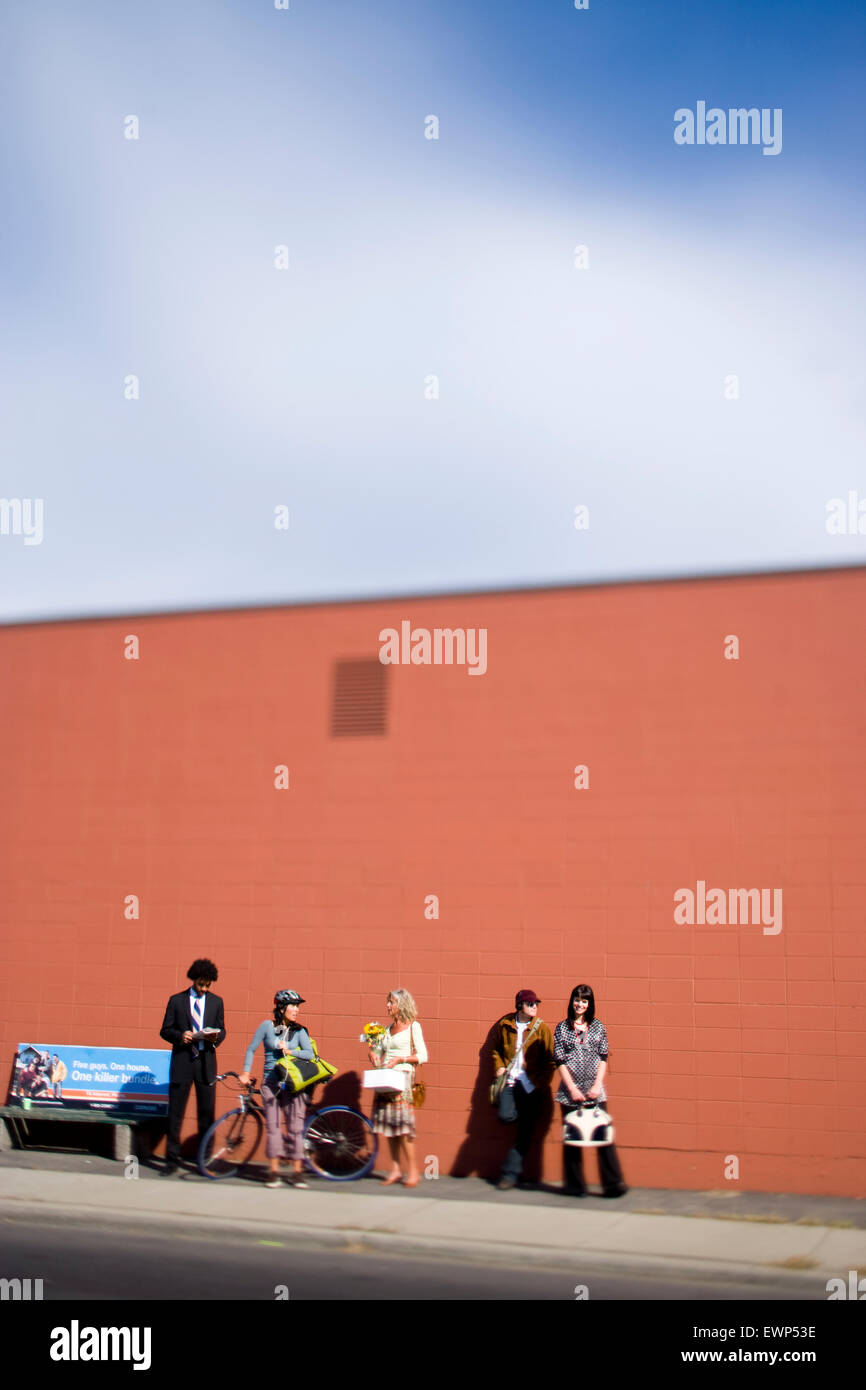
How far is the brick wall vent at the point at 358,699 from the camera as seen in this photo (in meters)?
13.1

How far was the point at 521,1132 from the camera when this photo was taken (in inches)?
454

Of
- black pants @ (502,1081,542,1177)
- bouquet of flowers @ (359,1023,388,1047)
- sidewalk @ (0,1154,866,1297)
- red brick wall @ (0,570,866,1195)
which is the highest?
red brick wall @ (0,570,866,1195)

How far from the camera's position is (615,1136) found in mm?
11664

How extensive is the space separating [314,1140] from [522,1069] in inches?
79.3

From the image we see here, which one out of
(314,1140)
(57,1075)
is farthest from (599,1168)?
(57,1075)

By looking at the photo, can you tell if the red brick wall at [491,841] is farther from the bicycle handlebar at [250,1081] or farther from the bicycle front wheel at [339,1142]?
the bicycle front wheel at [339,1142]

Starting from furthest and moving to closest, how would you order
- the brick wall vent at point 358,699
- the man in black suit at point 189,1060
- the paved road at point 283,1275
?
the brick wall vent at point 358,699 < the man in black suit at point 189,1060 < the paved road at point 283,1275

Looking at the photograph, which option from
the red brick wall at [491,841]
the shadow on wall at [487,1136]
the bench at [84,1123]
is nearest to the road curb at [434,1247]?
the bench at [84,1123]

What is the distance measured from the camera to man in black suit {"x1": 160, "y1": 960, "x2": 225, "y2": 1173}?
1210 cm

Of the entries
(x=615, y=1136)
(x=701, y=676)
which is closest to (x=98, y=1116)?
(x=615, y=1136)

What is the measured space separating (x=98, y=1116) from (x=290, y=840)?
10.3 ft

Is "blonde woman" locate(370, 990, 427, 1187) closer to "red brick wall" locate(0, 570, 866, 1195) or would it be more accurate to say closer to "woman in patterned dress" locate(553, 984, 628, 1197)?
"red brick wall" locate(0, 570, 866, 1195)

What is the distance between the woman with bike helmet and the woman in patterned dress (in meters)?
2.22

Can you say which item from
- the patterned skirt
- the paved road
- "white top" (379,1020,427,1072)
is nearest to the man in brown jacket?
"white top" (379,1020,427,1072)
